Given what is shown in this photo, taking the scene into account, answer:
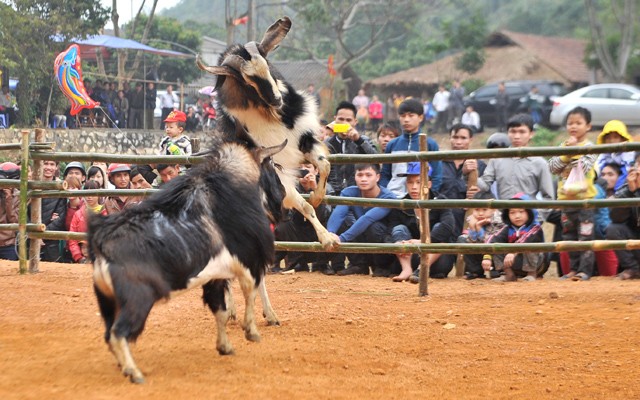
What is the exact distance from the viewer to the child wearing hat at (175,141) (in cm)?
901

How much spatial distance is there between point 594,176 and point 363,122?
2002 centimetres

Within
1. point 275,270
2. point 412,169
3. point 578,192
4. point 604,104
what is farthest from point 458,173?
point 604,104

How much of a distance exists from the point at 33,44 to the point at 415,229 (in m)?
11.9

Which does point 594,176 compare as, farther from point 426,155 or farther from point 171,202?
point 171,202

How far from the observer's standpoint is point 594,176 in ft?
27.2

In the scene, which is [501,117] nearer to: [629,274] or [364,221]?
[364,221]

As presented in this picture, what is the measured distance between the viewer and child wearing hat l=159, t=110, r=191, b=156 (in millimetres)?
9008

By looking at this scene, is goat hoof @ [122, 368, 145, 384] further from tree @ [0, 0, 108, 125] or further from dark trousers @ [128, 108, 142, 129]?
dark trousers @ [128, 108, 142, 129]

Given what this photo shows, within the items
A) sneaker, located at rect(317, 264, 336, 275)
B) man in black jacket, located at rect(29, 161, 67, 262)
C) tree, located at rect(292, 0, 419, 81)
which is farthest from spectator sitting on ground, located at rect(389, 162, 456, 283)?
tree, located at rect(292, 0, 419, 81)

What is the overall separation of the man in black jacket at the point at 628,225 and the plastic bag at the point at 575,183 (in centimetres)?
34

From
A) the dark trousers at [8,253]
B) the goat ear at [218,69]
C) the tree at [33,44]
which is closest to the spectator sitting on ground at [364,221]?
the goat ear at [218,69]

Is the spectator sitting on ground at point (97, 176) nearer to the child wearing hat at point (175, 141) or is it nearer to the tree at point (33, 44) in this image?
the child wearing hat at point (175, 141)

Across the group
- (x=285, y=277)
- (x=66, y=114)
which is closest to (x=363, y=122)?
(x=66, y=114)

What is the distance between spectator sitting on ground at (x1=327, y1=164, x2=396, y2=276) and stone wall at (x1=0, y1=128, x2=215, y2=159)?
7.68m
